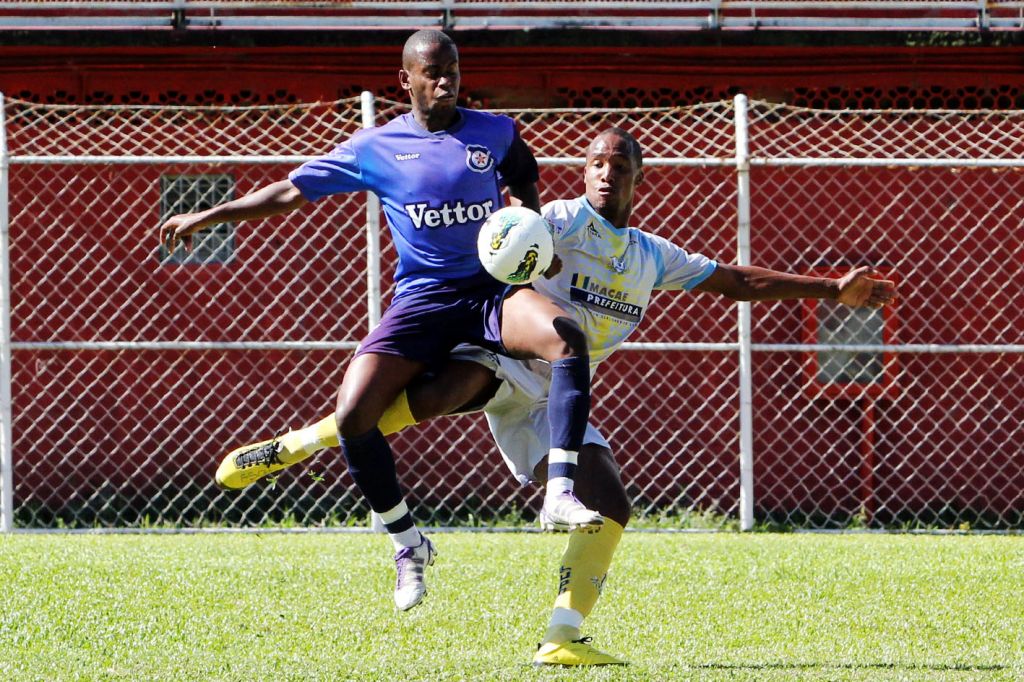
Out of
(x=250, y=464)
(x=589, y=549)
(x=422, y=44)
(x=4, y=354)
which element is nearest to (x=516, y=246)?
(x=422, y=44)

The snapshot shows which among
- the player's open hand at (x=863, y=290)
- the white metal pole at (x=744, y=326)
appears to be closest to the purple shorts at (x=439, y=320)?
the player's open hand at (x=863, y=290)

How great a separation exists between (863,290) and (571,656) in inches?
71.9

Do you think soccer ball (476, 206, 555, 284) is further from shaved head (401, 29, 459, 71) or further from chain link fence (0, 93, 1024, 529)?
chain link fence (0, 93, 1024, 529)

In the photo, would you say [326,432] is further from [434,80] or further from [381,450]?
[434,80]

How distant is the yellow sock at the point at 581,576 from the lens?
196 inches

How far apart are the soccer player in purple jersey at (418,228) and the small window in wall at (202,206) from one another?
4.20m

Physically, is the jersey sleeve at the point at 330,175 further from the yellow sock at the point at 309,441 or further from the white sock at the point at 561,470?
the white sock at the point at 561,470

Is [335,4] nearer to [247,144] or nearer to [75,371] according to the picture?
[247,144]

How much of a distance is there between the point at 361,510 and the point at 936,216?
14.6ft

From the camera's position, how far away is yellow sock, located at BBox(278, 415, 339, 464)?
5.64 meters

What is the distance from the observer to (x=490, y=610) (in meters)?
6.09

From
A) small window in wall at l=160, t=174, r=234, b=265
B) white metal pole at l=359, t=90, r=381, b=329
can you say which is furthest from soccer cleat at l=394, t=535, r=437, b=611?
small window in wall at l=160, t=174, r=234, b=265

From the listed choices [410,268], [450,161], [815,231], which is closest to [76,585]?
[410,268]

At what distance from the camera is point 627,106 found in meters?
9.95
